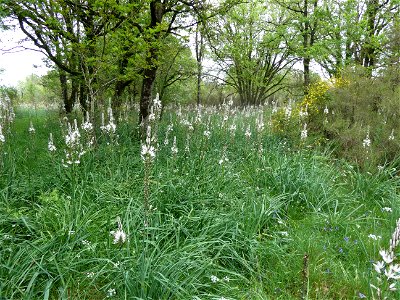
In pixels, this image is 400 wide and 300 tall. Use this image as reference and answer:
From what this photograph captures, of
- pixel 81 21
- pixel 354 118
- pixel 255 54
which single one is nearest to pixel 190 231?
pixel 81 21

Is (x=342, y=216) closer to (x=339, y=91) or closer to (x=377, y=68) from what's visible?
(x=339, y=91)

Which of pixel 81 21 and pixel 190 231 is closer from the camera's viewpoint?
pixel 190 231

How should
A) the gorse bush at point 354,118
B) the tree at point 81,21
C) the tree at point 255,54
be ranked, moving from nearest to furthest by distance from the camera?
the tree at point 81,21 → the gorse bush at point 354,118 → the tree at point 255,54

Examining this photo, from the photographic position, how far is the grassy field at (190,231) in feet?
8.78

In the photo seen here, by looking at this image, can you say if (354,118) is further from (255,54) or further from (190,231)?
(255,54)

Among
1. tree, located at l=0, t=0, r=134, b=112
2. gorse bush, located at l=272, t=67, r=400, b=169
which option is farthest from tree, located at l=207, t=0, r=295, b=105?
tree, located at l=0, t=0, r=134, b=112

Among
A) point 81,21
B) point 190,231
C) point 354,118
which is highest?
point 81,21

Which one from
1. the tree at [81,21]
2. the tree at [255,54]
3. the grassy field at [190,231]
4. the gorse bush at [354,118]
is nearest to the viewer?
the grassy field at [190,231]

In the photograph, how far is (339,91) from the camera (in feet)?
28.2

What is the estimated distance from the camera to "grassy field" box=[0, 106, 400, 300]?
2676 mm

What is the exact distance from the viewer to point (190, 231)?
144 inches

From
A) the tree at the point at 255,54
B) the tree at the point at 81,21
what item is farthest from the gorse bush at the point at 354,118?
the tree at the point at 255,54

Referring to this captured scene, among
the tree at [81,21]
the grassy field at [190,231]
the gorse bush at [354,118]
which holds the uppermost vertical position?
the tree at [81,21]

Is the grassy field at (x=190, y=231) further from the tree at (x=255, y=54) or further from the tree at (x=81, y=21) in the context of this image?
the tree at (x=255, y=54)
